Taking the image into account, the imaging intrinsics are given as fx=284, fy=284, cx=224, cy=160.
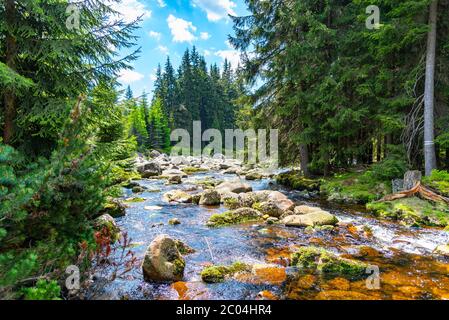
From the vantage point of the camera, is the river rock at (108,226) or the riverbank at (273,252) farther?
the river rock at (108,226)

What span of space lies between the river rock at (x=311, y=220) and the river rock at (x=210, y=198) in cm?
344

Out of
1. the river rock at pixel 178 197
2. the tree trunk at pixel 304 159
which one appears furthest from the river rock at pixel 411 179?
the river rock at pixel 178 197

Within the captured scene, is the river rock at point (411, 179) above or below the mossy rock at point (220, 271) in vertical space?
above

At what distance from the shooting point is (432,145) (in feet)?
33.1

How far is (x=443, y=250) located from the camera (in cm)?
593

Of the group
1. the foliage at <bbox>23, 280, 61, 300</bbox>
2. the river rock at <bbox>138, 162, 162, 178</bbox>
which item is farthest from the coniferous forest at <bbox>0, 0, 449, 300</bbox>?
the river rock at <bbox>138, 162, 162, 178</bbox>

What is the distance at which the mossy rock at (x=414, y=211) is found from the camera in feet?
25.4

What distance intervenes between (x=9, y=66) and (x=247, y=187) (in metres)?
9.69

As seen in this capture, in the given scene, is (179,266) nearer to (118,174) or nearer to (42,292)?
(42,292)

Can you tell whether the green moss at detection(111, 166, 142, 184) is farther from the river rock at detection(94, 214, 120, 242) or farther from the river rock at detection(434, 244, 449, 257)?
the river rock at detection(434, 244, 449, 257)

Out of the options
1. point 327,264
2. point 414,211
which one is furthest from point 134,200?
point 414,211

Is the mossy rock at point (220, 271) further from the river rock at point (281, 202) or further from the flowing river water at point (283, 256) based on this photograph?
the river rock at point (281, 202)

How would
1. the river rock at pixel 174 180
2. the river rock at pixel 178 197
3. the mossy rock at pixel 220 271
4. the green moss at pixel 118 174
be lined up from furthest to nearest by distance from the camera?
the river rock at pixel 174 180, the river rock at pixel 178 197, the green moss at pixel 118 174, the mossy rock at pixel 220 271

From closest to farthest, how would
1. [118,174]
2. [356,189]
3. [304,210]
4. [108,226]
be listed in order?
[108,226] < [118,174] < [304,210] < [356,189]
